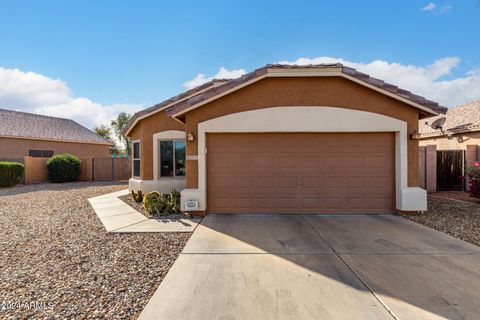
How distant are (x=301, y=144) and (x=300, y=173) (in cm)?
92

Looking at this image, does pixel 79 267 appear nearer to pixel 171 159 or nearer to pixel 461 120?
pixel 171 159

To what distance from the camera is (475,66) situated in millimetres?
12625

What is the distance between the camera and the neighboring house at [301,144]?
764 centimetres

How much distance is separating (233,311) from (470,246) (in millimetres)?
5267

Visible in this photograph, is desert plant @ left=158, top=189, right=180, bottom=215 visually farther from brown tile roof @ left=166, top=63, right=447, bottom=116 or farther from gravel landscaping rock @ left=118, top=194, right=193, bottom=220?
brown tile roof @ left=166, top=63, right=447, bottom=116

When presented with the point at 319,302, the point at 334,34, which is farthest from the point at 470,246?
the point at 334,34

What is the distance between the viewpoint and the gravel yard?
10.5 ft

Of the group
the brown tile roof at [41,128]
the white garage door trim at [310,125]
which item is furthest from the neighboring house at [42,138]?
the white garage door trim at [310,125]

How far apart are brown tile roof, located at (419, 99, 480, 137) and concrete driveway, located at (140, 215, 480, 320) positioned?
387 inches

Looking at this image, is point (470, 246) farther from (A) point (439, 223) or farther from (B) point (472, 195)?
(B) point (472, 195)

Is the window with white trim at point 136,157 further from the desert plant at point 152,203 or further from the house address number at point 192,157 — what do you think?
the house address number at point 192,157

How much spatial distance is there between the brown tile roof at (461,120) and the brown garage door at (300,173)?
825 cm

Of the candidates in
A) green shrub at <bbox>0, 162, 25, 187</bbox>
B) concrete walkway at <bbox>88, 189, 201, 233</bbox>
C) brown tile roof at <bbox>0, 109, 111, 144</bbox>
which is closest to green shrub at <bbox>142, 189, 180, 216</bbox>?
concrete walkway at <bbox>88, 189, 201, 233</bbox>

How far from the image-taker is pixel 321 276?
3889mm
